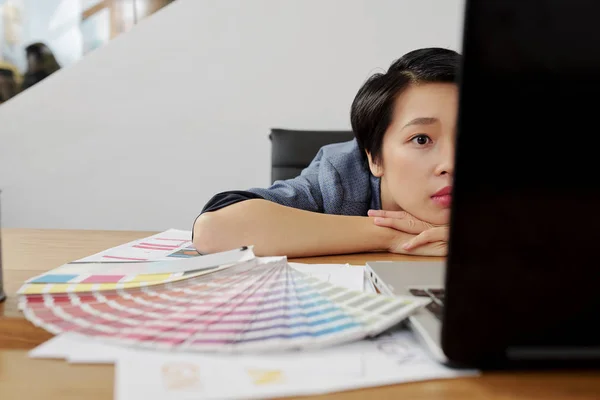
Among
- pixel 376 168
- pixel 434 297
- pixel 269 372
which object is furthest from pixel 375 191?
pixel 269 372

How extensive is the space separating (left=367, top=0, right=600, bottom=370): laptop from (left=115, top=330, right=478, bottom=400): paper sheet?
5 centimetres

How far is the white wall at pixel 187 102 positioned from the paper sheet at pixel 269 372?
5.24 feet

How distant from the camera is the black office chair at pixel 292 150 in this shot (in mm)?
1273

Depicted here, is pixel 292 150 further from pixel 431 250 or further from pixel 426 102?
pixel 431 250

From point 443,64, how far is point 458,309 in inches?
29.5

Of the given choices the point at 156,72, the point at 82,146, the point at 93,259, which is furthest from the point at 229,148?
the point at 93,259

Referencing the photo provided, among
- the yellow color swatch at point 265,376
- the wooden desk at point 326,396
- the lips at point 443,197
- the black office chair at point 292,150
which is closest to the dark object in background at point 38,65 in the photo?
the black office chair at point 292,150

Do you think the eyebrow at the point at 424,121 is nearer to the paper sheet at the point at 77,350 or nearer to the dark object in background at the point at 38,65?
the paper sheet at the point at 77,350

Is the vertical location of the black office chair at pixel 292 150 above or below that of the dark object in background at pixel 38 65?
below

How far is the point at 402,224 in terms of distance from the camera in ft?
2.46

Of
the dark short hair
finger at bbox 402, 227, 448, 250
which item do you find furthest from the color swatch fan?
the dark short hair

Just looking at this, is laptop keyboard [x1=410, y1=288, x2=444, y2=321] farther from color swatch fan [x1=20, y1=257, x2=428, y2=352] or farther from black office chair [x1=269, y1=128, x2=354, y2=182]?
black office chair [x1=269, y1=128, x2=354, y2=182]

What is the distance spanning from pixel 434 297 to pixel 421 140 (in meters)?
0.50

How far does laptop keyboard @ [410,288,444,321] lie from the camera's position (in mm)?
345
